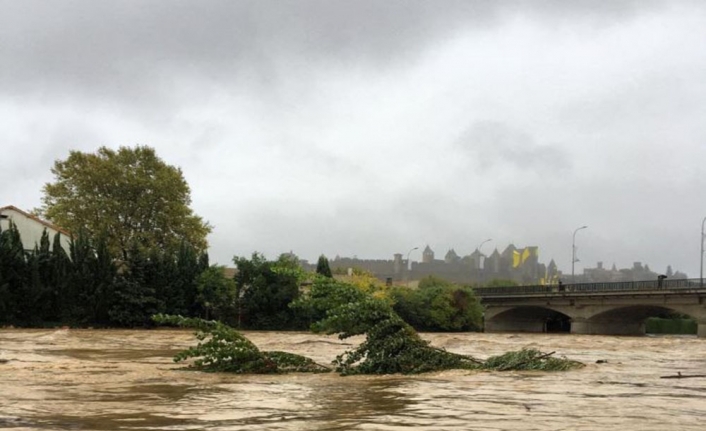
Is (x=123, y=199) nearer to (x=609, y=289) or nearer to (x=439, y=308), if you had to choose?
(x=439, y=308)

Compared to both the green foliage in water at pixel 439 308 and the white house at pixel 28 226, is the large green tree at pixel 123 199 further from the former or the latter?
the green foliage in water at pixel 439 308

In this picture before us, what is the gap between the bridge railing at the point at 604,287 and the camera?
63.4 metres

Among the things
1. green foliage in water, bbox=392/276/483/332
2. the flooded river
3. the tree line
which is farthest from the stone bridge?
the flooded river

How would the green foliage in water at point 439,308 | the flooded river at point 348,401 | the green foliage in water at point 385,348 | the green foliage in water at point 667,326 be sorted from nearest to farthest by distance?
1. the flooded river at point 348,401
2. the green foliage in water at point 385,348
3. the green foliage in water at point 439,308
4. the green foliage in water at point 667,326

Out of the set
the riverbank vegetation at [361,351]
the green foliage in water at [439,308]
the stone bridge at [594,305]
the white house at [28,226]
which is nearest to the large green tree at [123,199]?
the white house at [28,226]

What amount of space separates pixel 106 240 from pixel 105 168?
743 centimetres

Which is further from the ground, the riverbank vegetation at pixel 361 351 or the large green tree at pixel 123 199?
the large green tree at pixel 123 199

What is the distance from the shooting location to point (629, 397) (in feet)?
39.6

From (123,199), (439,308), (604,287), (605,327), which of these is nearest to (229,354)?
(123,199)

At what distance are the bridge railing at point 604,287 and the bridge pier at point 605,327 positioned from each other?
10.4ft

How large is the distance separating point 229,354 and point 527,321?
84.5 m

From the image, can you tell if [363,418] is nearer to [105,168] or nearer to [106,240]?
[106,240]

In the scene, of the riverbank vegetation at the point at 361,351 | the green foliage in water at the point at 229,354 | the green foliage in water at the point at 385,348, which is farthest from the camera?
the green foliage in water at the point at 385,348

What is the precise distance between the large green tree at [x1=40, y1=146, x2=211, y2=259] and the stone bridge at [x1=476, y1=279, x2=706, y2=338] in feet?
123
